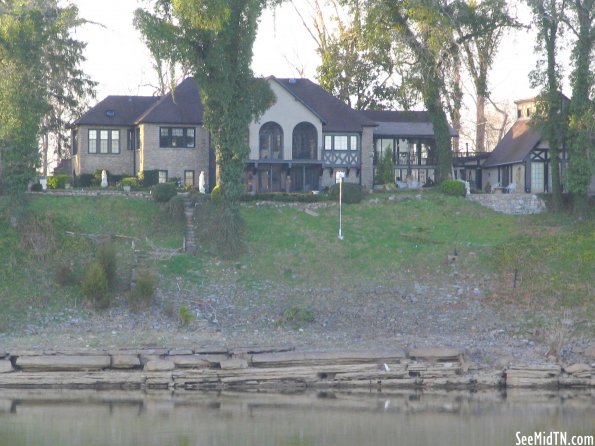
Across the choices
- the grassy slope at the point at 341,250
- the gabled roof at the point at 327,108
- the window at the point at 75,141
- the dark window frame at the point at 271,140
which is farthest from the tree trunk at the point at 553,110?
the window at the point at 75,141

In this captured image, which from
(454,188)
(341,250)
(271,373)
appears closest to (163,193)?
(341,250)

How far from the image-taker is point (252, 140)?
6066cm

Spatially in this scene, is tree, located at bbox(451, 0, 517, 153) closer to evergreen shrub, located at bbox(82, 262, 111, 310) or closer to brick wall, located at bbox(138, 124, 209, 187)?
brick wall, located at bbox(138, 124, 209, 187)

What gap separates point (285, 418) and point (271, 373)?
467 cm

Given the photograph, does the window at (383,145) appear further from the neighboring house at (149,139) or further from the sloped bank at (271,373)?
the sloped bank at (271,373)

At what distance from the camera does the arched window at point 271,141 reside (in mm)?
61125

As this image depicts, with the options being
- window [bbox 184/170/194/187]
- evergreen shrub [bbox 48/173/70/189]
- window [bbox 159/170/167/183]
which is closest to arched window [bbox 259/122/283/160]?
window [bbox 184/170/194/187]

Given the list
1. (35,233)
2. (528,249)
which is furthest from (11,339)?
(528,249)

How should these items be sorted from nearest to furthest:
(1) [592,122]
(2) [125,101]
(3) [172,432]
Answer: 1. (3) [172,432]
2. (1) [592,122]
3. (2) [125,101]

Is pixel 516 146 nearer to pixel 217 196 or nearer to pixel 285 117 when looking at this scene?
pixel 285 117

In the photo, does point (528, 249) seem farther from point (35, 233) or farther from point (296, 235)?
point (35, 233)

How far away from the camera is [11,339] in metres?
37.1

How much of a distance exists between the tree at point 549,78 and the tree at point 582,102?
958 millimetres

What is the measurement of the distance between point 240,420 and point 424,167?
1641 inches
